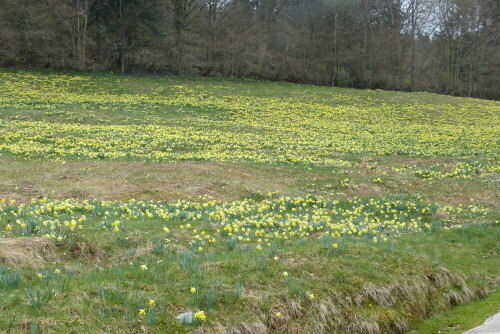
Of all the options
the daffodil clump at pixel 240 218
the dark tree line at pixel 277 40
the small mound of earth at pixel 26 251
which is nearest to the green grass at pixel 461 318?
the daffodil clump at pixel 240 218

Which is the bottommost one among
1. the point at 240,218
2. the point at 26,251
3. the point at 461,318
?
the point at 461,318

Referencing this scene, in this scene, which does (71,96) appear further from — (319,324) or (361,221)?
(319,324)

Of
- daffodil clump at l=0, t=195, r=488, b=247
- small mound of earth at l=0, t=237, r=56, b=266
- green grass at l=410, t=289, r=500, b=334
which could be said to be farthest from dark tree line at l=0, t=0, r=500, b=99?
green grass at l=410, t=289, r=500, b=334

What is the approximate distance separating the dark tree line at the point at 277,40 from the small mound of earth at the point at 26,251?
4680 cm

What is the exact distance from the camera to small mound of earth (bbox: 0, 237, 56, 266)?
24.5ft

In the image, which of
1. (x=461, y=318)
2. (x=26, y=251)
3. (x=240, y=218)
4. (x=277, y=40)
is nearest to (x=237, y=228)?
(x=240, y=218)

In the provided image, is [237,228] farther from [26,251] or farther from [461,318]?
[461,318]

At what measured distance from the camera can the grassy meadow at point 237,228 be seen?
6594 millimetres

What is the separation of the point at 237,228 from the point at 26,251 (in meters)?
4.48

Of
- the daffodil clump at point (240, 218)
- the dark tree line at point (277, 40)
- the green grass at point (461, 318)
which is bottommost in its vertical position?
the green grass at point (461, 318)

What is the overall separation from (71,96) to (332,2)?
4503cm

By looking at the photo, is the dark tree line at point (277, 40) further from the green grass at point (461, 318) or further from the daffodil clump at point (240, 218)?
the green grass at point (461, 318)

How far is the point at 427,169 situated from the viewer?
20.8m

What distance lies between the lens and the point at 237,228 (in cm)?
1030
